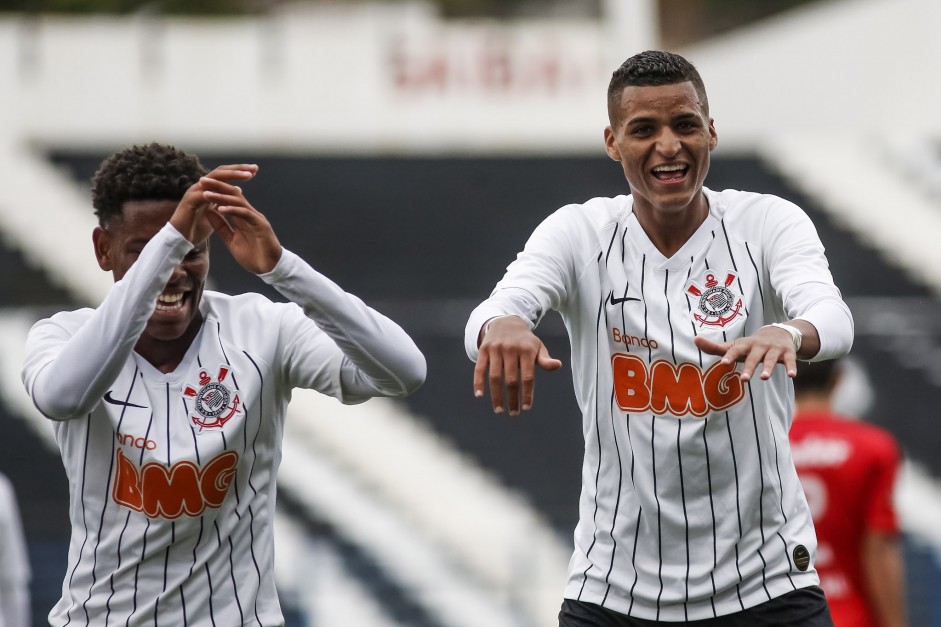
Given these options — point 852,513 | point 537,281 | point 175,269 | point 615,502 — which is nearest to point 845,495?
point 852,513

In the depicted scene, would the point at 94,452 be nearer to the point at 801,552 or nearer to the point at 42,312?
the point at 801,552

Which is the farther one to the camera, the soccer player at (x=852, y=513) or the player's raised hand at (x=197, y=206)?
the soccer player at (x=852, y=513)

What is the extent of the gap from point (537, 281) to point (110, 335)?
962 mm

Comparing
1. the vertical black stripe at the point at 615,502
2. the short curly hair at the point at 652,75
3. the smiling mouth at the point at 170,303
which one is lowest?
the vertical black stripe at the point at 615,502

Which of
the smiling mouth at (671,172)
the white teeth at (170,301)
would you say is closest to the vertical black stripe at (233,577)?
the white teeth at (170,301)

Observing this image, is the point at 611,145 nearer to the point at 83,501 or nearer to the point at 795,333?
the point at 795,333

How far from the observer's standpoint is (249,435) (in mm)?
3566

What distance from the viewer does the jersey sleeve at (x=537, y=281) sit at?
3275 mm

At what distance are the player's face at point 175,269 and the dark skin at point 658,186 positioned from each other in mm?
742

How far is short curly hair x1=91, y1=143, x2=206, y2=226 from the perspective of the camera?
3.57m

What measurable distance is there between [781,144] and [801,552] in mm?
18059

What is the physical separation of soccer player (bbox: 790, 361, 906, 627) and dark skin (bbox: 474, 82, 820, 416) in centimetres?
156

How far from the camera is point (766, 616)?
3441mm

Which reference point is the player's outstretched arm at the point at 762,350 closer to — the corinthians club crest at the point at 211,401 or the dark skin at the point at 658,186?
the dark skin at the point at 658,186
